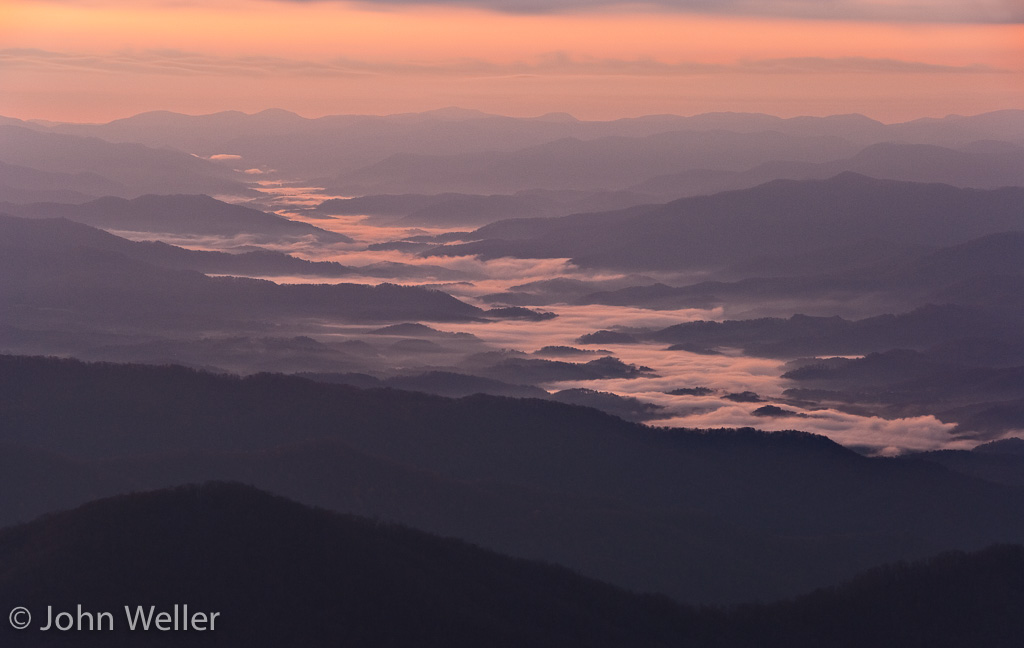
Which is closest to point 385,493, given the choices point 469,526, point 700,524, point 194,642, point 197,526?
point 469,526

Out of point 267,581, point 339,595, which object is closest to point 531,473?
point 339,595

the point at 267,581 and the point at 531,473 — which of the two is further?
the point at 531,473

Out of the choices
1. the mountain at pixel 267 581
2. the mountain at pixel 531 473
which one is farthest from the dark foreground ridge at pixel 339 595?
the mountain at pixel 531 473

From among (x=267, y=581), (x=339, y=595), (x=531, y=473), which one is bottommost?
(x=339, y=595)

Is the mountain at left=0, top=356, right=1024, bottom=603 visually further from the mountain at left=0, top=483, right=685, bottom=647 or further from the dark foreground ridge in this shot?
the mountain at left=0, top=483, right=685, bottom=647

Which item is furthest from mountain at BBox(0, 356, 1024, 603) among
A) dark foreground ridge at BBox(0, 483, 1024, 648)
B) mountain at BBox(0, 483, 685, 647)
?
mountain at BBox(0, 483, 685, 647)

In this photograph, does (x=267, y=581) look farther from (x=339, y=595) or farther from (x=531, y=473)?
(x=531, y=473)
